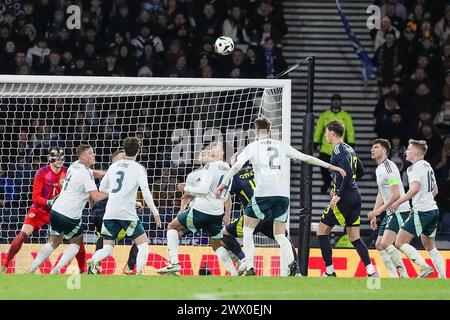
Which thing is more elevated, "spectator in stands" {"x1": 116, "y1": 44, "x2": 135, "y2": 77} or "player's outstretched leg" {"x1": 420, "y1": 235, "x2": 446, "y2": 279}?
"spectator in stands" {"x1": 116, "y1": 44, "x2": 135, "y2": 77}

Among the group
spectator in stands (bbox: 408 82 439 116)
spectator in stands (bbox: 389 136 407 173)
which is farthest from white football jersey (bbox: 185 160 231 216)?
spectator in stands (bbox: 408 82 439 116)

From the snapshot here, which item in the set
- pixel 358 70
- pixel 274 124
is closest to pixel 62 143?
pixel 274 124

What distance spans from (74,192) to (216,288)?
3900 millimetres

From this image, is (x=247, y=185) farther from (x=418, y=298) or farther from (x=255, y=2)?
(x=255, y=2)

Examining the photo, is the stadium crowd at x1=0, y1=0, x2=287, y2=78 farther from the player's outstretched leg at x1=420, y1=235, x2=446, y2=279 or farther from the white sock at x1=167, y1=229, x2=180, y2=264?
the white sock at x1=167, y1=229, x2=180, y2=264

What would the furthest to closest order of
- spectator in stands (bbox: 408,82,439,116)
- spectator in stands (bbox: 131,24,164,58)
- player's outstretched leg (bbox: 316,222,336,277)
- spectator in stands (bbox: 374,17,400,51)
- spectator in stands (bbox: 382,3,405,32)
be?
1. spectator in stands (bbox: 382,3,405,32)
2. spectator in stands (bbox: 374,17,400,51)
3. spectator in stands (bbox: 131,24,164,58)
4. spectator in stands (bbox: 408,82,439,116)
5. player's outstretched leg (bbox: 316,222,336,277)

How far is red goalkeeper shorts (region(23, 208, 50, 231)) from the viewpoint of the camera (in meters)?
17.1

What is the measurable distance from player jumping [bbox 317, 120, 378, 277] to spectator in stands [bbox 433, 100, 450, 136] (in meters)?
7.57

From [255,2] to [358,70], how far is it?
8.00 feet

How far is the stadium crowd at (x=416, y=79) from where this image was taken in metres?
22.6

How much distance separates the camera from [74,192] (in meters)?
16.0

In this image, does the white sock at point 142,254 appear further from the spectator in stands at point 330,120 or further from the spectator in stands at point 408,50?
the spectator in stands at point 408,50

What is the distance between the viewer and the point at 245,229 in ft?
50.7

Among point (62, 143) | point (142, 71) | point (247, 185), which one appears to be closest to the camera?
point (247, 185)
